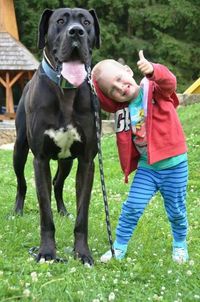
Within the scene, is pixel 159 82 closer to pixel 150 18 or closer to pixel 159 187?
pixel 159 187

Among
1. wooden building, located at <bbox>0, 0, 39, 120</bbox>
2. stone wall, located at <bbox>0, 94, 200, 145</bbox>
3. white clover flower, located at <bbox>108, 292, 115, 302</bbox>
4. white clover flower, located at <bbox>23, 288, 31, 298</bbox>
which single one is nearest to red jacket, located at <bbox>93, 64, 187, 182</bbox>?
white clover flower, located at <bbox>108, 292, 115, 302</bbox>

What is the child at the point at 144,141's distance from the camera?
459 centimetres

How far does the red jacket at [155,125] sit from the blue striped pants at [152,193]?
5.9 inches

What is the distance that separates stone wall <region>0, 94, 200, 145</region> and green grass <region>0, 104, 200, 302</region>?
10.7 meters

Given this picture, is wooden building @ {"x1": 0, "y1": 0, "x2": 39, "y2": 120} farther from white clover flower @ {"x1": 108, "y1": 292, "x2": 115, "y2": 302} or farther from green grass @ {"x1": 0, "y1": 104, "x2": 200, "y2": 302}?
white clover flower @ {"x1": 108, "y1": 292, "x2": 115, "y2": 302}

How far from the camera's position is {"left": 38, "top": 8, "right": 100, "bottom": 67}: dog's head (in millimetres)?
4277

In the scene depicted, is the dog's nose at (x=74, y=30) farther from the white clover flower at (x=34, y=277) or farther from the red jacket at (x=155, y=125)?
the white clover flower at (x=34, y=277)

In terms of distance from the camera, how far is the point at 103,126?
1850 centimetres

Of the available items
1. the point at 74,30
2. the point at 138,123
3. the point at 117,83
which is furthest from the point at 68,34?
the point at 138,123

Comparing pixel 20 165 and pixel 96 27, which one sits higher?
pixel 96 27

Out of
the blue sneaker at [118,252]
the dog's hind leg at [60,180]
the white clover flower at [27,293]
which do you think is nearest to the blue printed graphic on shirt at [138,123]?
the blue sneaker at [118,252]

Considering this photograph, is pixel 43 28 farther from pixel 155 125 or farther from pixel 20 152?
pixel 20 152

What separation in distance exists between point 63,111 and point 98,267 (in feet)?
4.00

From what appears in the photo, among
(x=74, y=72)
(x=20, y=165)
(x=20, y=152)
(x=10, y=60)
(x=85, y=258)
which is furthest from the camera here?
(x=10, y=60)
